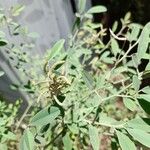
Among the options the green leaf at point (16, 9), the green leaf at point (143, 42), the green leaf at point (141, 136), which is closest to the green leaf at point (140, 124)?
the green leaf at point (141, 136)

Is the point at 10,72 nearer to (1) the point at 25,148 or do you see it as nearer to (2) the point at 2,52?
(2) the point at 2,52

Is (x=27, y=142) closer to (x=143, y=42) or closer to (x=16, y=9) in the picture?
(x=143, y=42)

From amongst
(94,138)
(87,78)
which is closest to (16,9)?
(87,78)

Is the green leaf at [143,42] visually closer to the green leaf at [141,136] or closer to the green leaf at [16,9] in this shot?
the green leaf at [141,136]

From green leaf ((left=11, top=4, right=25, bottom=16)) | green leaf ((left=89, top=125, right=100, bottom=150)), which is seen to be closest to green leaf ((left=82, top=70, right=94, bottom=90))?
green leaf ((left=89, top=125, right=100, bottom=150))

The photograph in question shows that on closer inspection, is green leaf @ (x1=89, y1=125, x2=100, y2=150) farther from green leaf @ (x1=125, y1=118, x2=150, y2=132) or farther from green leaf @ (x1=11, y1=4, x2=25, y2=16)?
green leaf @ (x1=11, y1=4, x2=25, y2=16)

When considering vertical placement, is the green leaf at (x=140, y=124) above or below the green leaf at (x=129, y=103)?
above

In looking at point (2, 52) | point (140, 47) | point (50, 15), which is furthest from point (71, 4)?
point (140, 47)
